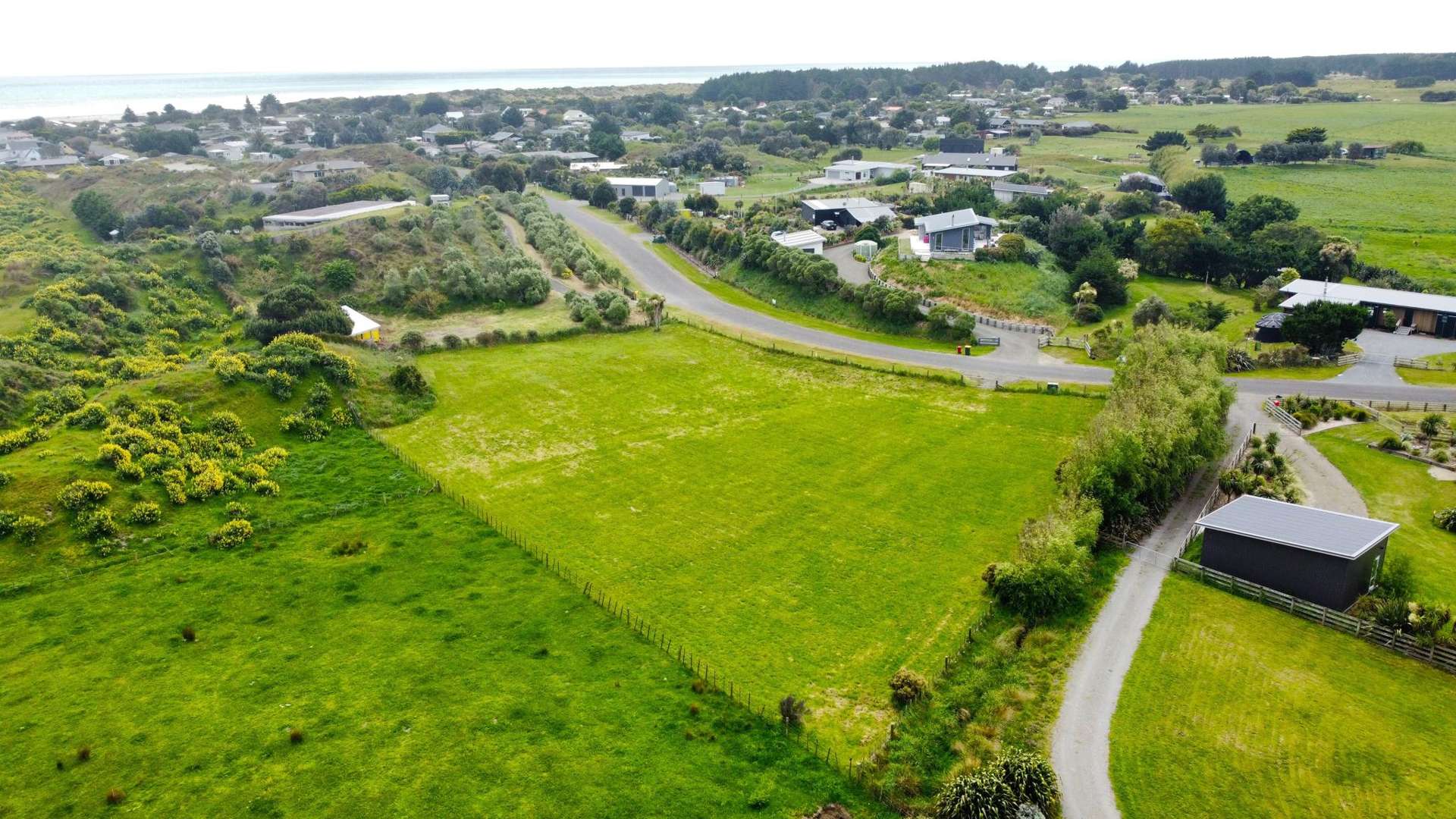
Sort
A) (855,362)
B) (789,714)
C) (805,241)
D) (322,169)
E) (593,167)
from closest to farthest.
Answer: (789,714) → (855,362) → (805,241) → (322,169) → (593,167)

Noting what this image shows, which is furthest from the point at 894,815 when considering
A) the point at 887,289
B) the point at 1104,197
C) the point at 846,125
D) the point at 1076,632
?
the point at 846,125

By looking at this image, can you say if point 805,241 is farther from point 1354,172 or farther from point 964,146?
point 1354,172

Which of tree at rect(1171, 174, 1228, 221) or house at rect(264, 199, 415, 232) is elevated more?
tree at rect(1171, 174, 1228, 221)

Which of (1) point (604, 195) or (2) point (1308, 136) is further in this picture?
(2) point (1308, 136)

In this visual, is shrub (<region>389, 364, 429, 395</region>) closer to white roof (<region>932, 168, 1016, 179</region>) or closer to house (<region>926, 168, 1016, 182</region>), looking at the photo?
house (<region>926, 168, 1016, 182</region>)

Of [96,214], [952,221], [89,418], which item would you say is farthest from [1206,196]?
[96,214]

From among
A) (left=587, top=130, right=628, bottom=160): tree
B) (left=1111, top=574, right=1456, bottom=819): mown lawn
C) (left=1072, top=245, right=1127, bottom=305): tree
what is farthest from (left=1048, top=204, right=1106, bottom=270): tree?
(left=587, top=130, right=628, bottom=160): tree

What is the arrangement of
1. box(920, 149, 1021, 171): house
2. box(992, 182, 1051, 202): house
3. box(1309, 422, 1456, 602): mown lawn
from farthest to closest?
box(920, 149, 1021, 171): house → box(992, 182, 1051, 202): house → box(1309, 422, 1456, 602): mown lawn
